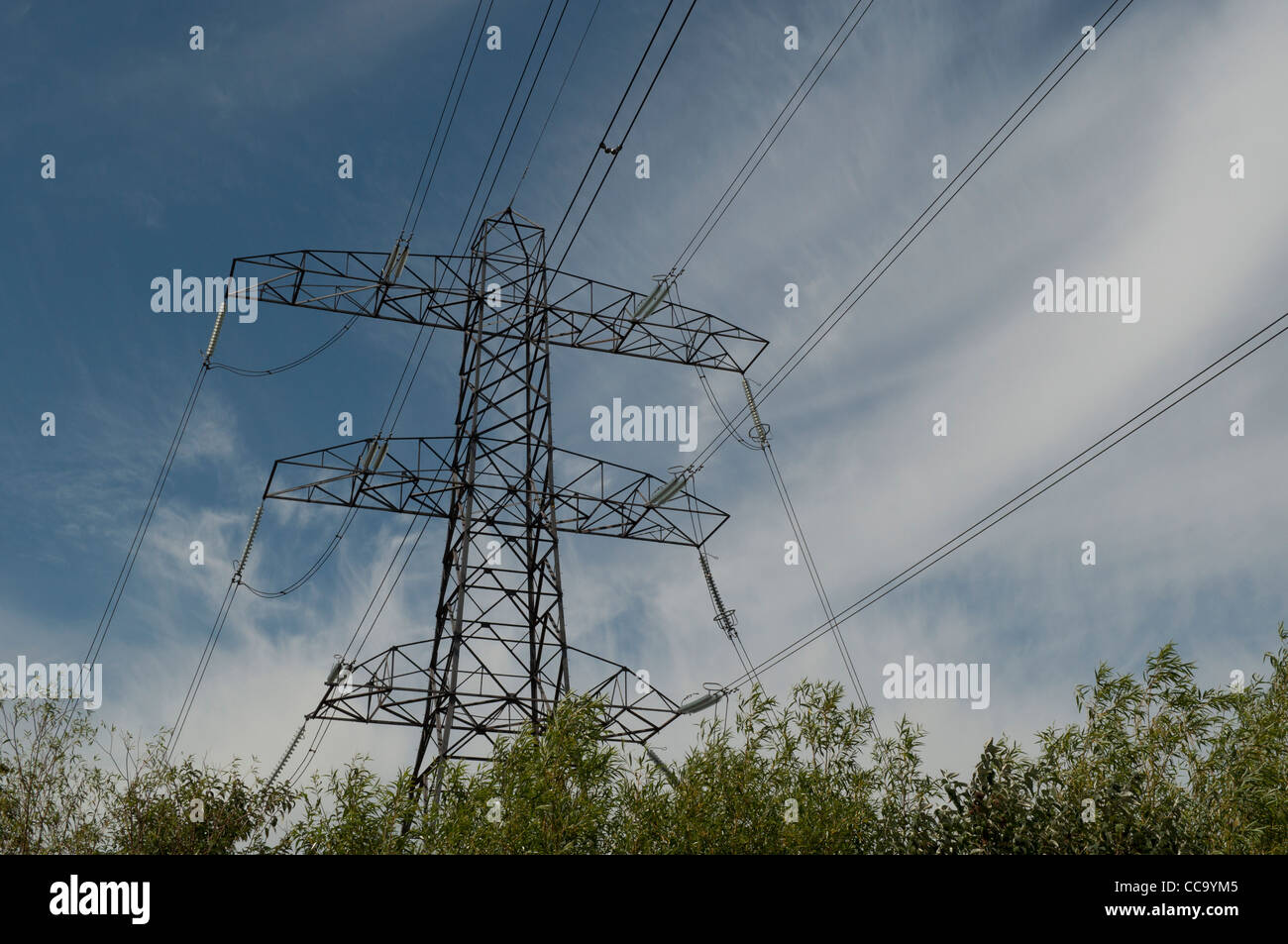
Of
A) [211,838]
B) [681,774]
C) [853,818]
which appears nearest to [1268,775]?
[853,818]

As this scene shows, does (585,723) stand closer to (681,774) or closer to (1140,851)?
(681,774)

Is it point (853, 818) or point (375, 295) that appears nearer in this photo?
point (853, 818)

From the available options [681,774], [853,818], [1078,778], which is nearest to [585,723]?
[681,774]
